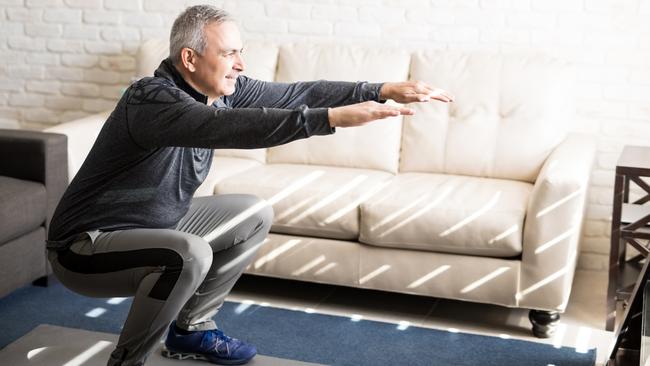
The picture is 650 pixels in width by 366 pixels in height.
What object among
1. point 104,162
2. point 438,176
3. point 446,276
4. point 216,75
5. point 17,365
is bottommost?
point 17,365

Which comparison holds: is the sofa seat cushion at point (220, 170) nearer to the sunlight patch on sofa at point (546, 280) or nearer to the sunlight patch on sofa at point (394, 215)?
the sunlight patch on sofa at point (394, 215)

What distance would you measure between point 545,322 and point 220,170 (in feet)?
4.19

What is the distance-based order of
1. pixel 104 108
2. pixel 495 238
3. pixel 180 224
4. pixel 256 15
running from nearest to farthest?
pixel 180 224
pixel 495 238
pixel 256 15
pixel 104 108

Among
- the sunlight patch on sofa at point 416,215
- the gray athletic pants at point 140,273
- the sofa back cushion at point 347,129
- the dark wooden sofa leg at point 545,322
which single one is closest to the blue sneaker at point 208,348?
the gray athletic pants at point 140,273

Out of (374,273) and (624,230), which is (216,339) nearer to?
(374,273)

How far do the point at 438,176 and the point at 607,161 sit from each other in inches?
27.8

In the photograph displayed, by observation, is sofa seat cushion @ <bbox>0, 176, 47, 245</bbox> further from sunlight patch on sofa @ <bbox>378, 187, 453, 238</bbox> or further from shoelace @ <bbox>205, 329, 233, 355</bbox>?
sunlight patch on sofa @ <bbox>378, 187, 453, 238</bbox>

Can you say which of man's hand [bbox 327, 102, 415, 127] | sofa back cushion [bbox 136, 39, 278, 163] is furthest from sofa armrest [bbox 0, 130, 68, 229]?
man's hand [bbox 327, 102, 415, 127]

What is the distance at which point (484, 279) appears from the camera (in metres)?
3.00

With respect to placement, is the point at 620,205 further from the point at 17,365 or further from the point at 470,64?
the point at 17,365

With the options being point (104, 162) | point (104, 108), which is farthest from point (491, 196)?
point (104, 108)

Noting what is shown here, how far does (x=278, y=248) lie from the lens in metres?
3.21

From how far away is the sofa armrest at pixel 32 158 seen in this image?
326 centimetres

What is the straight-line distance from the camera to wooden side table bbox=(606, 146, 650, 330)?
2.98 m
